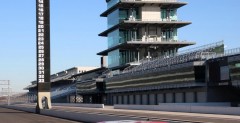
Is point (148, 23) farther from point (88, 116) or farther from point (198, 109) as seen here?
point (88, 116)

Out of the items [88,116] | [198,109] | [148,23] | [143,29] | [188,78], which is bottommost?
[88,116]

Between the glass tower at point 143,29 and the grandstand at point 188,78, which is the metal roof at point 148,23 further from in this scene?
the grandstand at point 188,78

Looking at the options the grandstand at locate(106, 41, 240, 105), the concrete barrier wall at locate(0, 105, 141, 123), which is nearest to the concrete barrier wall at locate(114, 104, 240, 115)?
the grandstand at locate(106, 41, 240, 105)

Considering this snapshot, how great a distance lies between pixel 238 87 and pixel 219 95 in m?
7.84

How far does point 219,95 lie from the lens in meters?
75.0

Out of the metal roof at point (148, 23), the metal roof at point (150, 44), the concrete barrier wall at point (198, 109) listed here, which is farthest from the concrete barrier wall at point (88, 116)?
the metal roof at point (148, 23)

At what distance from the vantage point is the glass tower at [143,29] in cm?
12131

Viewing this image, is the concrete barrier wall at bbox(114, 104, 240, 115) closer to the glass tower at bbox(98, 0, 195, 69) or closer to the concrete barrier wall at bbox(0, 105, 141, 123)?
the concrete barrier wall at bbox(0, 105, 141, 123)

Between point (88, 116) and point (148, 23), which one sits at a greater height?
point (148, 23)

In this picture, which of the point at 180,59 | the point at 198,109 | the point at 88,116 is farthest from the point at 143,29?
the point at 88,116

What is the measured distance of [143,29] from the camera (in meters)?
124

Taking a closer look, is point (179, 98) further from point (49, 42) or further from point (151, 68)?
point (49, 42)

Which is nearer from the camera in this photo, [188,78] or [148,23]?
[188,78]

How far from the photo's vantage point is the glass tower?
121 m
